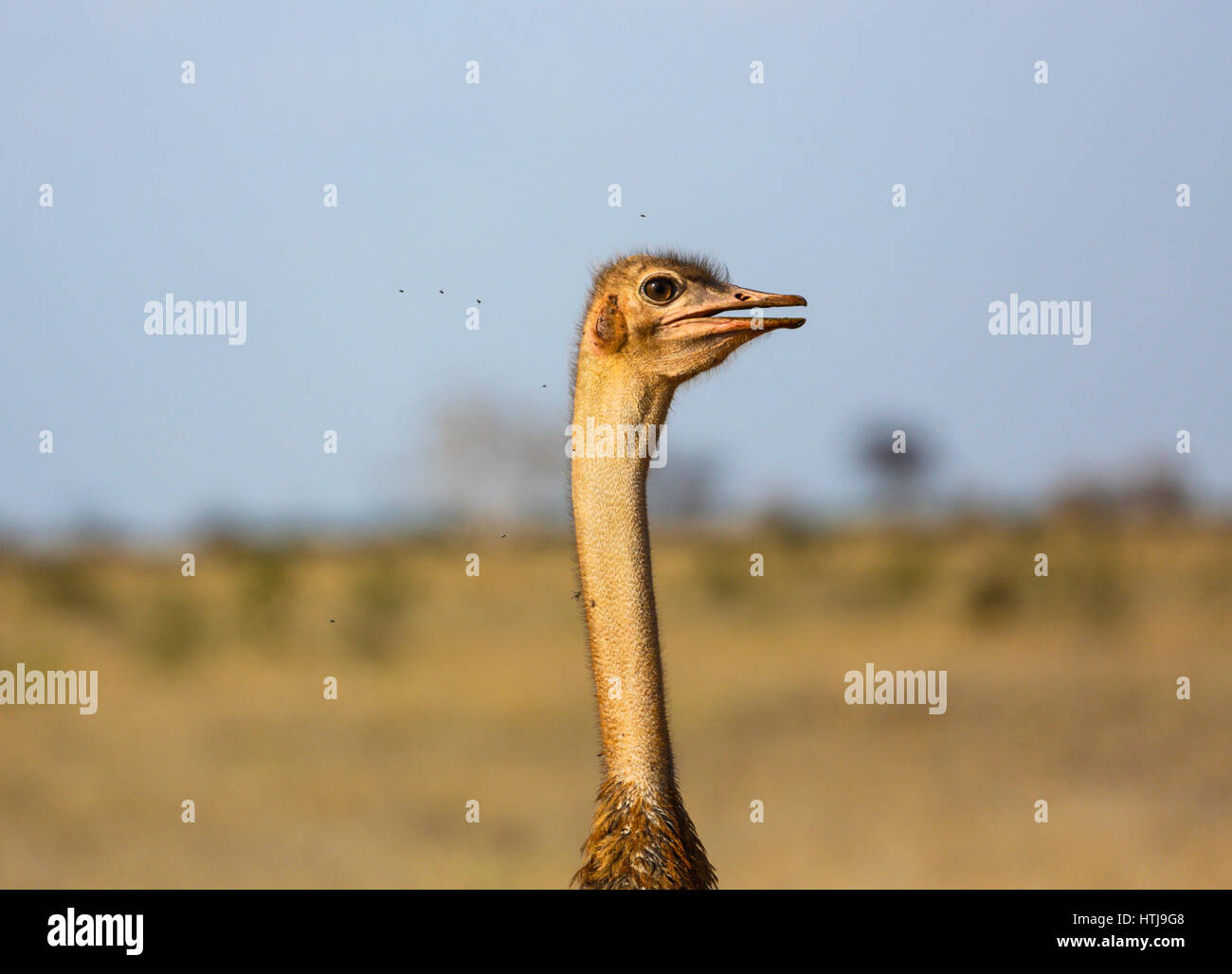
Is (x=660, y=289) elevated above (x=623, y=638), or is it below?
above

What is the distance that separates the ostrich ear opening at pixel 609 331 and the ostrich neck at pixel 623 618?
0.39 m

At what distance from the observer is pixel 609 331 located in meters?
6.10

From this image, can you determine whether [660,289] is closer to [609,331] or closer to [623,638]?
[609,331]

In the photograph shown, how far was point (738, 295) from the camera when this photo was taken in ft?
20.6

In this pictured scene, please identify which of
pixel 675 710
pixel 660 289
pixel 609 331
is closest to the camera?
pixel 609 331

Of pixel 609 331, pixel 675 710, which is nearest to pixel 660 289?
pixel 609 331

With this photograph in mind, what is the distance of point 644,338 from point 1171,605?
31566 mm

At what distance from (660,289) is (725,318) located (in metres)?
0.22

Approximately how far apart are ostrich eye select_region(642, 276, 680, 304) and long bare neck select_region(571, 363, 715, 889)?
591mm

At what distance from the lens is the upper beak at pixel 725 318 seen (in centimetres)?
618

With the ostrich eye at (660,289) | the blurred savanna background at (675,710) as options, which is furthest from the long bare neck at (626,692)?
the blurred savanna background at (675,710)

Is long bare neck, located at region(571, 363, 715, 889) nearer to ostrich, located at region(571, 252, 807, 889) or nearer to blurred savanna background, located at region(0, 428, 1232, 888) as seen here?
ostrich, located at region(571, 252, 807, 889)

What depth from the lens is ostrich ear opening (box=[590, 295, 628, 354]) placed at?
609 centimetres

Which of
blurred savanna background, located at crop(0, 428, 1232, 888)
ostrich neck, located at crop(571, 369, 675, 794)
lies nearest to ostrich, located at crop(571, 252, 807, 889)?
ostrich neck, located at crop(571, 369, 675, 794)
